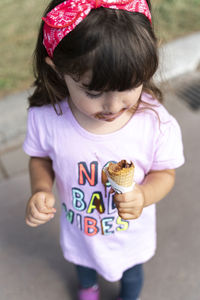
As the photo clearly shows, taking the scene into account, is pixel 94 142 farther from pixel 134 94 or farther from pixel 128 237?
pixel 128 237

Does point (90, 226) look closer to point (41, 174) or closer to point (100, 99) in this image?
point (41, 174)

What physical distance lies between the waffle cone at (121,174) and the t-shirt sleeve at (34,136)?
0.37 metres

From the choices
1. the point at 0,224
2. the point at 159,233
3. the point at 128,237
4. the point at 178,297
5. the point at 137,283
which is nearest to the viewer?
the point at 128,237

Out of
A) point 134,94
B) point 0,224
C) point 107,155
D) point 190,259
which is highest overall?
point 134,94

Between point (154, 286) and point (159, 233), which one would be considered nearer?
point (154, 286)

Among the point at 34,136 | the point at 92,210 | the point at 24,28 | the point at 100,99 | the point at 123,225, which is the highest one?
the point at 100,99

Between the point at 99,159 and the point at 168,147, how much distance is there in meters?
0.25

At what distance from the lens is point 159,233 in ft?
6.99

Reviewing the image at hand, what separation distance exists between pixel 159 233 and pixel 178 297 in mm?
413

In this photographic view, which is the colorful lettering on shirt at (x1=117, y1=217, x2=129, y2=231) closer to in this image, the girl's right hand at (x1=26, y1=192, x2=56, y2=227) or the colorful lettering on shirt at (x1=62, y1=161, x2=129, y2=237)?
the colorful lettering on shirt at (x1=62, y1=161, x2=129, y2=237)

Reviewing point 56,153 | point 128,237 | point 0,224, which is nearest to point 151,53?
point 56,153

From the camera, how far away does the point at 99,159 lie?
1214 mm

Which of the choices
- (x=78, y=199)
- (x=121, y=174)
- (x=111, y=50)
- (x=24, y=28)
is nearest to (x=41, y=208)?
(x=78, y=199)

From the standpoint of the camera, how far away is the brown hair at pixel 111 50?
2.90ft
